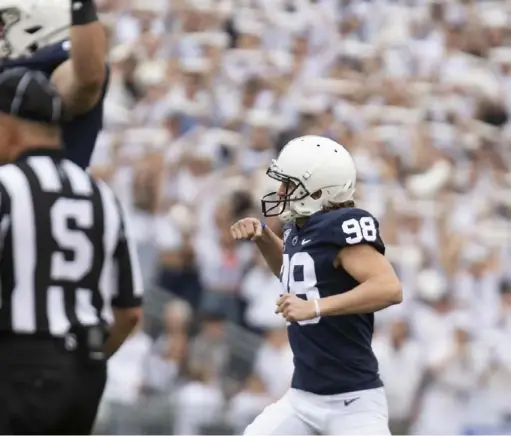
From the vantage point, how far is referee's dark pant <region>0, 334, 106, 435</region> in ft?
13.4

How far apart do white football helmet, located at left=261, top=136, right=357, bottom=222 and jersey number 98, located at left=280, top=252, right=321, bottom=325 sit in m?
0.22

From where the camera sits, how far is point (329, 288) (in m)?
5.34

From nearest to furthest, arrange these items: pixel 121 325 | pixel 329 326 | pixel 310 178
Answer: pixel 121 325 < pixel 329 326 < pixel 310 178

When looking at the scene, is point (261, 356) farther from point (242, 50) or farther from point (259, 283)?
point (242, 50)

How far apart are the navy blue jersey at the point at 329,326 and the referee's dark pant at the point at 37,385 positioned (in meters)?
1.42

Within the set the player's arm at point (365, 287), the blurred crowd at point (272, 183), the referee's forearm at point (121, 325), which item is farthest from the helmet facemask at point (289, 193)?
the blurred crowd at point (272, 183)

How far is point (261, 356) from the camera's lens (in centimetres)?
951

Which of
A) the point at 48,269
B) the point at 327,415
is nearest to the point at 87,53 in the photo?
the point at 48,269

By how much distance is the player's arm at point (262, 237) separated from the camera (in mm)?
5566

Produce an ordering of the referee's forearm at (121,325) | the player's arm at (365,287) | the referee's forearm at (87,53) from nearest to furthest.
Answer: the referee's forearm at (121,325) → the referee's forearm at (87,53) → the player's arm at (365,287)

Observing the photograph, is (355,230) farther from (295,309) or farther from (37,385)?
(37,385)

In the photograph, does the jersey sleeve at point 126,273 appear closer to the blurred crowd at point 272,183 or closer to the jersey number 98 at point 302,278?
the jersey number 98 at point 302,278

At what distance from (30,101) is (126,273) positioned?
581 mm

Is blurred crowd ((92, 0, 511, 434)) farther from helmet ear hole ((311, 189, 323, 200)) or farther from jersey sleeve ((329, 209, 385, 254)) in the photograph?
jersey sleeve ((329, 209, 385, 254))
